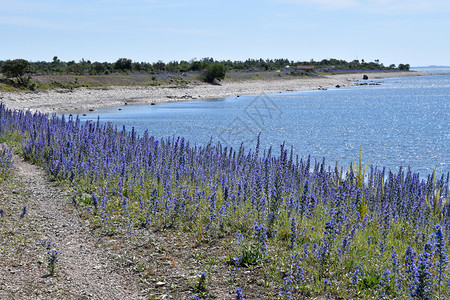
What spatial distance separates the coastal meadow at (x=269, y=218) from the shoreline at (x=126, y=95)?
69.7 feet

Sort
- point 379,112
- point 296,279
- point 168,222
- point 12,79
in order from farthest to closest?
point 379,112 → point 12,79 → point 168,222 → point 296,279

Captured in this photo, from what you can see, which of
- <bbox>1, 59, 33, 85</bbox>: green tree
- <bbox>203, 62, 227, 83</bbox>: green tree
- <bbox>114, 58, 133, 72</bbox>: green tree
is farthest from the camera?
<bbox>114, 58, 133, 72</bbox>: green tree

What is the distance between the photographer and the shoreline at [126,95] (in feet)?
173

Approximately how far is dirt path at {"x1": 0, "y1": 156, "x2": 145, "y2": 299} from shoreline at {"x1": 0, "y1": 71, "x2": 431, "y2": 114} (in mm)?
23008

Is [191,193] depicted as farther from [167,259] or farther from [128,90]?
[128,90]

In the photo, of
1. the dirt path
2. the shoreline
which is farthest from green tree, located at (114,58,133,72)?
the dirt path

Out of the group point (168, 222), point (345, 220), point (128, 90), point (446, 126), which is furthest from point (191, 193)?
point (128, 90)

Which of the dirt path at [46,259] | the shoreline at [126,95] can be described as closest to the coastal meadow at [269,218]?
the dirt path at [46,259]

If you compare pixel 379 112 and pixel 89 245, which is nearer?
pixel 89 245

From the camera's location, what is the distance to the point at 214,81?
98188 mm

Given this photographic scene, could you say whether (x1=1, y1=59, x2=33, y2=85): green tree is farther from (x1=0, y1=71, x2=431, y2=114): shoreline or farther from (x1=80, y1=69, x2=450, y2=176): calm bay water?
(x1=80, y1=69, x2=450, y2=176): calm bay water

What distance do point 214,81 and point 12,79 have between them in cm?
4517

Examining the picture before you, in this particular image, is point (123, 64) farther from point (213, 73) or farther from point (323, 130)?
point (323, 130)

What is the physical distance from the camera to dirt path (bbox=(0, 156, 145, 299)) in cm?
670
